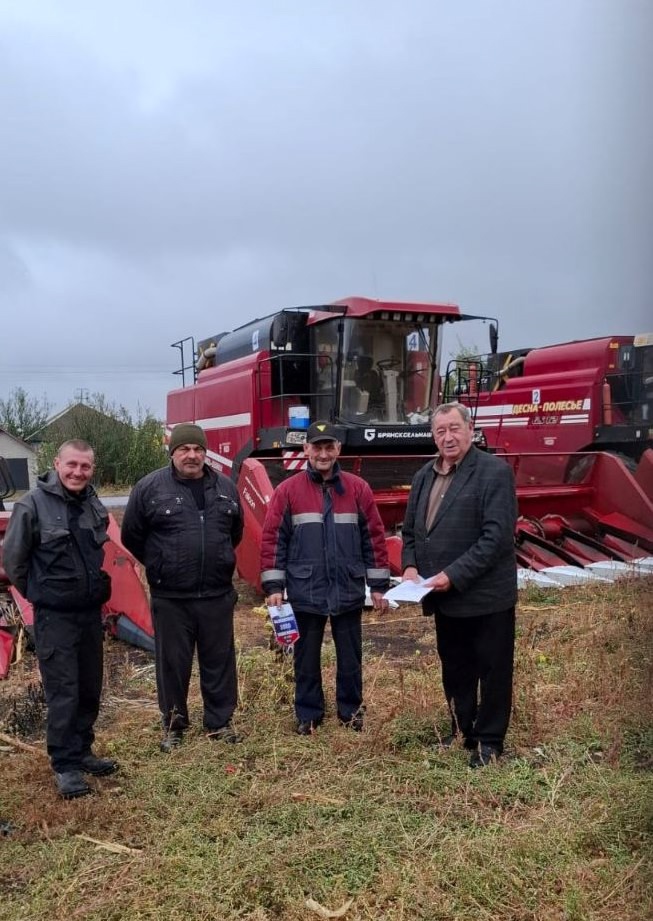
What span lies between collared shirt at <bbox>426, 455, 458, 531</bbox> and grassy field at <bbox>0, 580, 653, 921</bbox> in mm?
1106

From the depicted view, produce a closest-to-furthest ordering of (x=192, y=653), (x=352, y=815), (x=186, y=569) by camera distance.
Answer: (x=352, y=815) → (x=186, y=569) → (x=192, y=653)

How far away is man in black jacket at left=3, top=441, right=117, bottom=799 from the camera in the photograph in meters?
4.24

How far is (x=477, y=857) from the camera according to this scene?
10.9 ft

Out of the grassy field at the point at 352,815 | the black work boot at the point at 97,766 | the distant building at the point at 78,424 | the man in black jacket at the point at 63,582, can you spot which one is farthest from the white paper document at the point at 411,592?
the distant building at the point at 78,424

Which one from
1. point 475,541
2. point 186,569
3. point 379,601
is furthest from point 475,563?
point 186,569

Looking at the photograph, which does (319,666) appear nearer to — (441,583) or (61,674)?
(441,583)

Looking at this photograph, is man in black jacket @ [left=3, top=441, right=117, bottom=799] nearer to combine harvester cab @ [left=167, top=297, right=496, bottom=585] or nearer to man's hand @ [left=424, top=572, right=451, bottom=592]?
man's hand @ [left=424, top=572, right=451, bottom=592]

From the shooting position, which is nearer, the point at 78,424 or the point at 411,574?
the point at 411,574

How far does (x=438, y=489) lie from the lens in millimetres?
4484

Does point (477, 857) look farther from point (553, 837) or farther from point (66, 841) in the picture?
point (66, 841)

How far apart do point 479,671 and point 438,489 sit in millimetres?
943

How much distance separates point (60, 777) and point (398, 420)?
675cm

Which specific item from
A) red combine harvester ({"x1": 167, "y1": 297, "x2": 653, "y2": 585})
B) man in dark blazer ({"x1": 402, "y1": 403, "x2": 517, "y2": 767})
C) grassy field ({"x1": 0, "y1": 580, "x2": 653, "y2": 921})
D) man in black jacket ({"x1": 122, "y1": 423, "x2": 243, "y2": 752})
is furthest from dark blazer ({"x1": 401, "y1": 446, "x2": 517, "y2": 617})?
red combine harvester ({"x1": 167, "y1": 297, "x2": 653, "y2": 585})

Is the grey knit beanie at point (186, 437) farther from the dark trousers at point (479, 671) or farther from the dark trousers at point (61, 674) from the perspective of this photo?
the dark trousers at point (479, 671)
